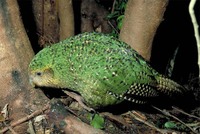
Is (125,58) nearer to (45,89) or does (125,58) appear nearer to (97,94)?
(97,94)

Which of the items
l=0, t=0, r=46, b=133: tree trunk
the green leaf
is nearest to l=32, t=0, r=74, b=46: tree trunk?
l=0, t=0, r=46, b=133: tree trunk

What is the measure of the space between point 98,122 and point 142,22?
127cm

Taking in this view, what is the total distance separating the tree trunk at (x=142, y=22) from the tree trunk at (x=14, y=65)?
121 centimetres

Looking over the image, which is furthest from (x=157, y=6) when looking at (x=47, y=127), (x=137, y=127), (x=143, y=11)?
(x=47, y=127)

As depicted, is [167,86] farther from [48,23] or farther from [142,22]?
[48,23]

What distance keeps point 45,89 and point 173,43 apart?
3169 millimetres

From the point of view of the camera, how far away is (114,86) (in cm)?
327

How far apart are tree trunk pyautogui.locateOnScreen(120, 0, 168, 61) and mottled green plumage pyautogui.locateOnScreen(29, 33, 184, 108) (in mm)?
333

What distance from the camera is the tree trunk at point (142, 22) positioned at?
338 centimetres

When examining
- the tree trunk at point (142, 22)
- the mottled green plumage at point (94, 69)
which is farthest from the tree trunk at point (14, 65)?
the tree trunk at point (142, 22)

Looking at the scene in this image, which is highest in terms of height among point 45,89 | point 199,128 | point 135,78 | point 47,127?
point 135,78

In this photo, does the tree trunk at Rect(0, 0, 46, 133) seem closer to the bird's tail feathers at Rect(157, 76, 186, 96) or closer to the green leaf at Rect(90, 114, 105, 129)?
the green leaf at Rect(90, 114, 105, 129)

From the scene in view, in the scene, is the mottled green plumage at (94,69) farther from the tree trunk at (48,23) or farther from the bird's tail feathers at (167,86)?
the tree trunk at (48,23)

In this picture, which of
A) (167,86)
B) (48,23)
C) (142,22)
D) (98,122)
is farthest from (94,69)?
(48,23)
